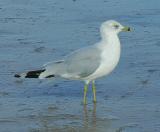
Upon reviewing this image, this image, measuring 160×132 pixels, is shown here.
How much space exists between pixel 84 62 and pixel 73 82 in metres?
0.95

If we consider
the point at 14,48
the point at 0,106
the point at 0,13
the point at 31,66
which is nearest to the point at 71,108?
the point at 0,106

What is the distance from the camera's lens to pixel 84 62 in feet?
26.5

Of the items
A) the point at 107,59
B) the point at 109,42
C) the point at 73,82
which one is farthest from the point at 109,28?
the point at 73,82

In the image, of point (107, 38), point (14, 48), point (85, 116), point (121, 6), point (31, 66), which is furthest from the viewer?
point (121, 6)

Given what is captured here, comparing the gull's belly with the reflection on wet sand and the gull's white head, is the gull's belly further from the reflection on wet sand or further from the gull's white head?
the reflection on wet sand

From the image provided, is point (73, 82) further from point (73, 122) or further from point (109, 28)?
point (73, 122)

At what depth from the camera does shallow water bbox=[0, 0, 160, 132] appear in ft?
24.1

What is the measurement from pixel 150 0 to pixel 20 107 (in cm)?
631

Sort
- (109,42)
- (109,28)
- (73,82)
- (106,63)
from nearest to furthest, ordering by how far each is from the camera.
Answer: (106,63), (109,42), (109,28), (73,82)

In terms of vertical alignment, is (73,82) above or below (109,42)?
below

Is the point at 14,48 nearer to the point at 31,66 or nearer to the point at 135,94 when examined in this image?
the point at 31,66

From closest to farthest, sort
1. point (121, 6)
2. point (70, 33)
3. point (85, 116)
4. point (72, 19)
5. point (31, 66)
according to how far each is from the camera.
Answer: point (85, 116), point (31, 66), point (70, 33), point (72, 19), point (121, 6)

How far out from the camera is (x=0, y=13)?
12930 mm

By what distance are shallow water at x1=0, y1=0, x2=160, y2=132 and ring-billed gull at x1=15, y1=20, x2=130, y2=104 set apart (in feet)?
0.86
